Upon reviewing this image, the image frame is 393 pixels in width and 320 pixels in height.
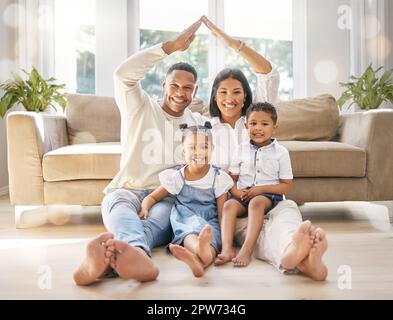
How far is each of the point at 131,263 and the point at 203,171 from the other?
567 millimetres

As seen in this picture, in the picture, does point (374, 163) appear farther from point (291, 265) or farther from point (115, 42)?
point (115, 42)

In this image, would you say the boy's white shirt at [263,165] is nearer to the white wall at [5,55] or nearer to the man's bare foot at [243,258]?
the man's bare foot at [243,258]

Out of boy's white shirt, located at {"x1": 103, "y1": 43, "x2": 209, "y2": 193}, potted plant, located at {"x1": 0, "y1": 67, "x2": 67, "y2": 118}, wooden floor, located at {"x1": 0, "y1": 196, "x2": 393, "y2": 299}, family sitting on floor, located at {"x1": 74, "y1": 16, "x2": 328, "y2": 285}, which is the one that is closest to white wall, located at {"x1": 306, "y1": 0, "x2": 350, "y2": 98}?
wooden floor, located at {"x1": 0, "y1": 196, "x2": 393, "y2": 299}

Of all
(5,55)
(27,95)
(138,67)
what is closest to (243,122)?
(138,67)

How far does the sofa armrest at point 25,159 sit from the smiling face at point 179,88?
0.78 meters

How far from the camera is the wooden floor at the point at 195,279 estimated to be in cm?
124

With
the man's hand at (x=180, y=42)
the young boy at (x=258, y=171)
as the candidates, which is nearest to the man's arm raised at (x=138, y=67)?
the man's hand at (x=180, y=42)

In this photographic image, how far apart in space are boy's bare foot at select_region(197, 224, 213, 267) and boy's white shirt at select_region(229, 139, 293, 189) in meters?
0.38

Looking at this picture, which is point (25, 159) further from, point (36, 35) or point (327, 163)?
point (36, 35)

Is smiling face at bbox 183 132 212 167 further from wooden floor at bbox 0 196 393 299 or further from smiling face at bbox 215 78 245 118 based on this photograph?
wooden floor at bbox 0 196 393 299

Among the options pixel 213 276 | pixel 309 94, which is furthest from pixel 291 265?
pixel 309 94

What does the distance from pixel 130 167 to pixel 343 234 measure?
0.94 meters

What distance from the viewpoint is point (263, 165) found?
1.73m

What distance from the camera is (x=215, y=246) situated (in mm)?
1603
